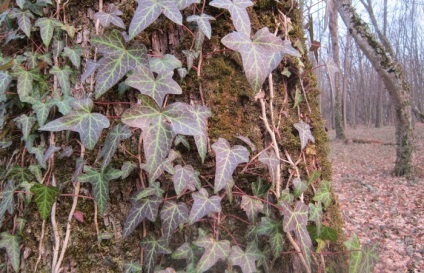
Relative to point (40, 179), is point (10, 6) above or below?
above

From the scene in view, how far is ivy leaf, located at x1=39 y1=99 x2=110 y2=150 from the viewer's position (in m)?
0.90

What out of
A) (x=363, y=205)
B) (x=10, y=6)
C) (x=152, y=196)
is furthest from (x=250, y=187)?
(x=363, y=205)

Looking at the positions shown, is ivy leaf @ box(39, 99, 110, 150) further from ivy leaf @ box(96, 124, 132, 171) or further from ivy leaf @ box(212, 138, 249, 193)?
ivy leaf @ box(212, 138, 249, 193)

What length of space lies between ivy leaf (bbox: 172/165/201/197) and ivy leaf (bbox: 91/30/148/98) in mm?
327

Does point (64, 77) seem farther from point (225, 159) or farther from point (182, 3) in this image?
point (225, 159)

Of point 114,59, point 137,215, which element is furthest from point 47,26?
point 137,215

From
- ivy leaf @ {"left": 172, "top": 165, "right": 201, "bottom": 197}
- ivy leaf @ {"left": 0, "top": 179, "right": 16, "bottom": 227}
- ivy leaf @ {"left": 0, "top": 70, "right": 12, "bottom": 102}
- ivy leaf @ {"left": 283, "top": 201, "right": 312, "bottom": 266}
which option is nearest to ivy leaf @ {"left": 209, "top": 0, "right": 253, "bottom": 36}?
ivy leaf @ {"left": 172, "top": 165, "right": 201, "bottom": 197}

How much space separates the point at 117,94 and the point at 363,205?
4454 mm

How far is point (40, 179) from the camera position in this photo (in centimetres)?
106

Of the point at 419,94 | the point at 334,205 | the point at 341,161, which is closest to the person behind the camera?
the point at 334,205

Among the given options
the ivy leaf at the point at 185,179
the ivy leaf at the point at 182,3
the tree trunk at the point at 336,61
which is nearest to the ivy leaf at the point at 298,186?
the ivy leaf at the point at 185,179

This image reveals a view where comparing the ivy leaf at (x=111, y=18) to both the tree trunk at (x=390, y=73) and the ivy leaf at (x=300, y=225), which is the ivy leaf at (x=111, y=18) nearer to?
the ivy leaf at (x=300, y=225)

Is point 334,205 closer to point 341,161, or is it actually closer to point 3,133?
point 3,133

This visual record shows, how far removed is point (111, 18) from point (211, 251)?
31.3 inches
